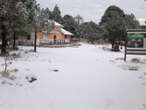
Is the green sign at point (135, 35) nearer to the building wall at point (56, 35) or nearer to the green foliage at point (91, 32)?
the building wall at point (56, 35)

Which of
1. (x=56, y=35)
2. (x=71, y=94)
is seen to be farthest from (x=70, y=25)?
(x=71, y=94)

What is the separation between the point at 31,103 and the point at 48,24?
93.9 feet

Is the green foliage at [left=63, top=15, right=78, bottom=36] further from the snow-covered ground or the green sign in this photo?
the snow-covered ground

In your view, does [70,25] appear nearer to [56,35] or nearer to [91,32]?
[91,32]

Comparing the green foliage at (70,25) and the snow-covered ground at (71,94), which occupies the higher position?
the green foliage at (70,25)

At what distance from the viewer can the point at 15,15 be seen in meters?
10.4

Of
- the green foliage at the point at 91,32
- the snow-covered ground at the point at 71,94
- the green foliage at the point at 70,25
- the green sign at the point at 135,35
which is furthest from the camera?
the green foliage at the point at 70,25

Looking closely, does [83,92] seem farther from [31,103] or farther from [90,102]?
[31,103]

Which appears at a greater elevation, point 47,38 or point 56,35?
point 56,35

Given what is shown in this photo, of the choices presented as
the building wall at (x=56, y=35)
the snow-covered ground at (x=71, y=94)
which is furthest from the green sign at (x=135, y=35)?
the building wall at (x=56, y=35)

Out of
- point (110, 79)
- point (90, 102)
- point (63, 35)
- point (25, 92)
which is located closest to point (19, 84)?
point (25, 92)

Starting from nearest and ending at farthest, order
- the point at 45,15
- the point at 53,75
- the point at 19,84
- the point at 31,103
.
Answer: the point at 31,103, the point at 19,84, the point at 53,75, the point at 45,15

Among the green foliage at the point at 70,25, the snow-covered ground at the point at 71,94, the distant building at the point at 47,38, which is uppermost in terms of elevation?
the green foliage at the point at 70,25

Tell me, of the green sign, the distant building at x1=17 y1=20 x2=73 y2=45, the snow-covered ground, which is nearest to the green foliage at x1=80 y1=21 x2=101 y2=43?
the distant building at x1=17 y1=20 x2=73 y2=45
